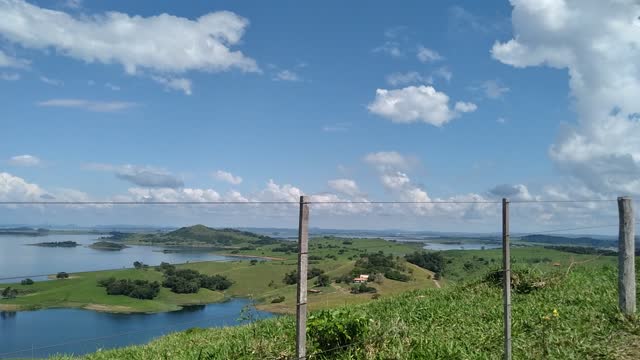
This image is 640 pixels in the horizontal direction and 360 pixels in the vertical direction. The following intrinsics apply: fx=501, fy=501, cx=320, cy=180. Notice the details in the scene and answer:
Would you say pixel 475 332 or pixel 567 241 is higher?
pixel 567 241

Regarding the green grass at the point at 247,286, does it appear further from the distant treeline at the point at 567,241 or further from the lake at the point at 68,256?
the distant treeline at the point at 567,241

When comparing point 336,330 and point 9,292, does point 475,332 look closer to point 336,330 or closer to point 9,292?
point 336,330

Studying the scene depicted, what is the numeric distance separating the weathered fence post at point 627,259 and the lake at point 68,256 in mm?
6160

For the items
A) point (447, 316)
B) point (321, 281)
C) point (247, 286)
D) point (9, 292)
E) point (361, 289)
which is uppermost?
point (9, 292)

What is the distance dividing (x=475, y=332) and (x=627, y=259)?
2.61 m

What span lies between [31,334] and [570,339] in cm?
3028

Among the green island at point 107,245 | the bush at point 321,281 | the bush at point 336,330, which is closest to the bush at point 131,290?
the bush at point 321,281

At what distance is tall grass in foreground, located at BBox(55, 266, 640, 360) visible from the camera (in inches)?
257

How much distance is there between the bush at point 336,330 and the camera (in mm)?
6418

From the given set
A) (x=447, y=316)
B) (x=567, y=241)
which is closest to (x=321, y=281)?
(x=447, y=316)

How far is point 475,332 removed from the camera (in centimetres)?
783

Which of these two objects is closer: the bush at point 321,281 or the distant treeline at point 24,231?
the distant treeline at point 24,231

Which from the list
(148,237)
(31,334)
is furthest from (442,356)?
(31,334)

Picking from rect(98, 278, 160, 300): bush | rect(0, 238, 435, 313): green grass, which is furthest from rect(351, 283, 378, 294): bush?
rect(98, 278, 160, 300): bush
